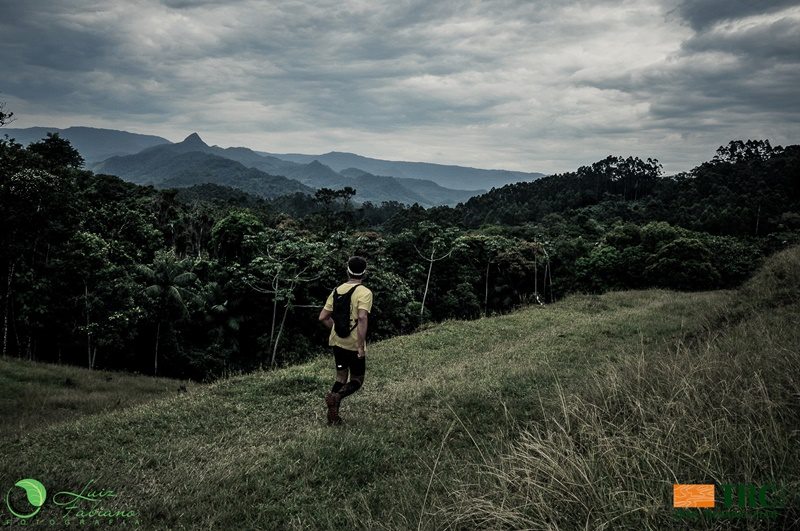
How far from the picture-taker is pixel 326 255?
31578 millimetres

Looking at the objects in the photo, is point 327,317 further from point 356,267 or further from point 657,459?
point 657,459

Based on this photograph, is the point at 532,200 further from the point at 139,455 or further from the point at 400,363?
the point at 139,455

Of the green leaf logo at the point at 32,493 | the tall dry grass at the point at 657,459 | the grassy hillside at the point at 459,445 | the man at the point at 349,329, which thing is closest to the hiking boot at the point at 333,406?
the man at the point at 349,329

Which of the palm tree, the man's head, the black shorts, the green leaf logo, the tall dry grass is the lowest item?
the palm tree

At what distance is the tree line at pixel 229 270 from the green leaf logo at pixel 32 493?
21.3 metres

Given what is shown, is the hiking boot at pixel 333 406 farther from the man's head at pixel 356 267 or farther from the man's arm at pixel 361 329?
the man's head at pixel 356 267

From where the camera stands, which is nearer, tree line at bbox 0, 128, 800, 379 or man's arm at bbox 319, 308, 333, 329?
man's arm at bbox 319, 308, 333, 329

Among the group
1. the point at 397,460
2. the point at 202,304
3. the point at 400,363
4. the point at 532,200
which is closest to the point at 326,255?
the point at 202,304

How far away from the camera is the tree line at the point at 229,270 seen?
2669 cm

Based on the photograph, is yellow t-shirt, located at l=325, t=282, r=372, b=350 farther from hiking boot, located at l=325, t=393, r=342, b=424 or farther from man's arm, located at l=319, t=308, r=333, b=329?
hiking boot, located at l=325, t=393, r=342, b=424

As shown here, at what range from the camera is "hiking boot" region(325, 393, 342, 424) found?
6.50m

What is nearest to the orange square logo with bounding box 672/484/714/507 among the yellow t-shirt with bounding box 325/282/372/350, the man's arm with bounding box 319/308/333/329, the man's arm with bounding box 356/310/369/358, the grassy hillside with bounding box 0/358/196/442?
the man's arm with bounding box 356/310/369/358

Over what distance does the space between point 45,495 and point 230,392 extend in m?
5.12

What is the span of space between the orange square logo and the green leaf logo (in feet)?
17.6
